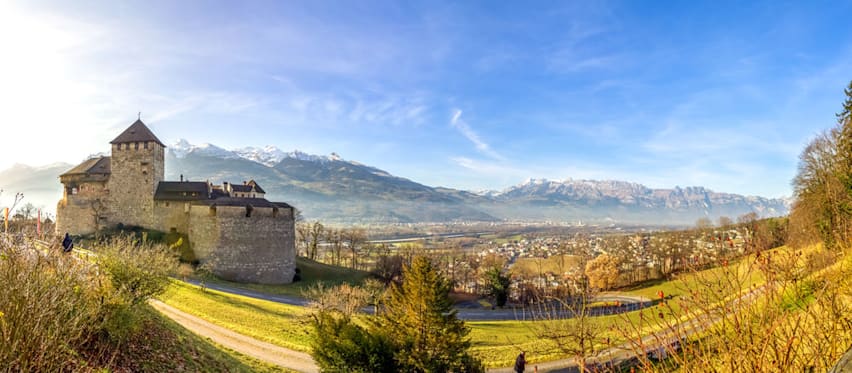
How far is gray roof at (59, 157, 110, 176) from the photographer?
3981 cm

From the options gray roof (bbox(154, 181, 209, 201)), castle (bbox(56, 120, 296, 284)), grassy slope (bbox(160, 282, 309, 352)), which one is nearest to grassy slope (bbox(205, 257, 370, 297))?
castle (bbox(56, 120, 296, 284))

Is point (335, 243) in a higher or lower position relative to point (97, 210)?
lower

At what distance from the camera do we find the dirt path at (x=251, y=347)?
16.6 meters

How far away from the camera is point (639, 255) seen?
191 feet

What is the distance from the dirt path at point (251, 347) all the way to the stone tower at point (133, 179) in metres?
24.5

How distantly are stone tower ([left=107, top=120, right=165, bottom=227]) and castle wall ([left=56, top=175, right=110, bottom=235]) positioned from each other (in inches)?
35.3

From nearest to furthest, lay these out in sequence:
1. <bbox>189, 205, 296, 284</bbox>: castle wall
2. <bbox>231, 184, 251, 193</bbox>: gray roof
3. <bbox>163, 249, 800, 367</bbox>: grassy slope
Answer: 1. <bbox>163, 249, 800, 367</bbox>: grassy slope
2. <bbox>189, 205, 296, 284</bbox>: castle wall
3. <bbox>231, 184, 251, 193</bbox>: gray roof

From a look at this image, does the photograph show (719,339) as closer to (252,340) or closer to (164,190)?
(252,340)

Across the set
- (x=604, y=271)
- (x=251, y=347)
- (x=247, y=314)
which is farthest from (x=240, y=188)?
(x=604, y=271)

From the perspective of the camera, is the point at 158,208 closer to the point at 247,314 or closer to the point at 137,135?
the point at 137,135

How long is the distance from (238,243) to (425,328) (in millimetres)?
28299

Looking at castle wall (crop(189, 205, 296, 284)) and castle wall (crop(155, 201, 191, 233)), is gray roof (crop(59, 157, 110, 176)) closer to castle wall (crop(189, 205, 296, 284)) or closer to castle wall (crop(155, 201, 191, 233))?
castle wall (crop(155, 201, 191, 233))

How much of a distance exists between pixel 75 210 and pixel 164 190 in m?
8.55

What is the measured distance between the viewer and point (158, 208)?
39.2 m
